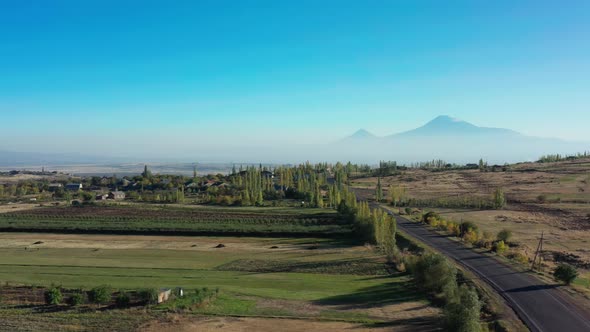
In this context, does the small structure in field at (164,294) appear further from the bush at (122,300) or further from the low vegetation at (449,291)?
the low vegetation at (449,291)

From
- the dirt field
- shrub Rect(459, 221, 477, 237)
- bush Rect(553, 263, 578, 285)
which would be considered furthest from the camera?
the dirt field

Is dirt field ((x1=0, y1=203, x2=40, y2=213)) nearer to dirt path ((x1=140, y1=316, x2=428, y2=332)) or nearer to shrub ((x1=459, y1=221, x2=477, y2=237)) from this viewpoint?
dirt path ((x1=140, y1=316, x2=428, y2=332))

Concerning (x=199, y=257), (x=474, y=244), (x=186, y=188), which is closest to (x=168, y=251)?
(x=199, y=257)

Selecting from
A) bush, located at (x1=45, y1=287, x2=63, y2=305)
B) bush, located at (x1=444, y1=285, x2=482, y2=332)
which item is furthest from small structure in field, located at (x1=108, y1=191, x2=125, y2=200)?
bush, located at (x1=444, y1=285, x2=482, y2=332)

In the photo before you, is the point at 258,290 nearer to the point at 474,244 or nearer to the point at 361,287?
the point at 361,287

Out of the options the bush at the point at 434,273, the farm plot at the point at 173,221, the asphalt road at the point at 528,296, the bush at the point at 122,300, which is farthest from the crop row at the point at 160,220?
the bush at the point at 122,300

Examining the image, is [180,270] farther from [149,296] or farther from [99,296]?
[99,296]

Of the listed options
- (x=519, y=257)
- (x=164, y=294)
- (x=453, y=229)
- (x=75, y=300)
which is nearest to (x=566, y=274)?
(x=519, y=257)
